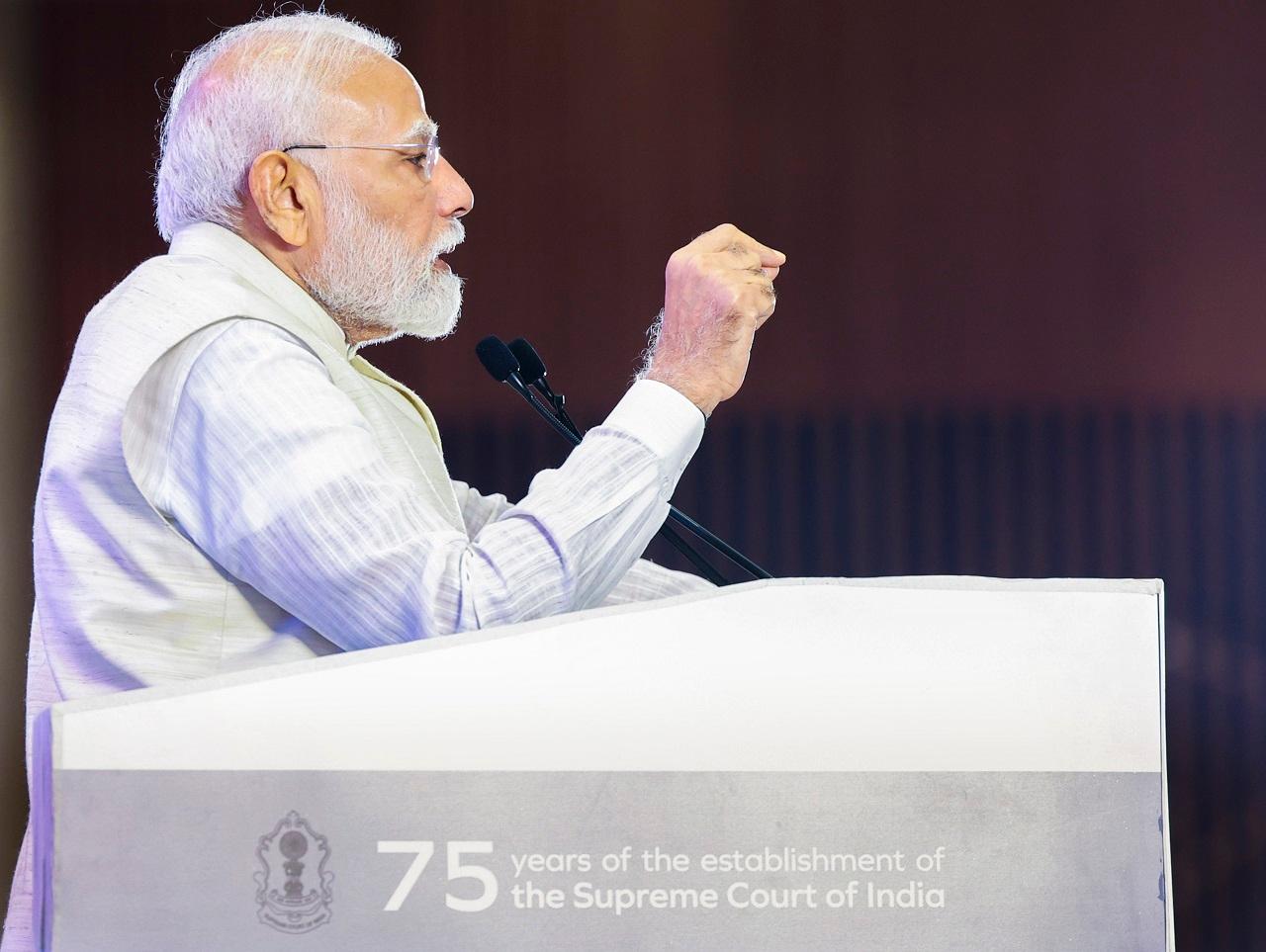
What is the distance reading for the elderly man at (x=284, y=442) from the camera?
92cm

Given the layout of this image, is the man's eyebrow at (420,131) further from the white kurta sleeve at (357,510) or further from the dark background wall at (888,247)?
the dark background wall at (888,247)

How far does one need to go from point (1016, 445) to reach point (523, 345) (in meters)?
2.49

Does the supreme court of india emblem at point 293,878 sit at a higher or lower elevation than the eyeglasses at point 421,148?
lower

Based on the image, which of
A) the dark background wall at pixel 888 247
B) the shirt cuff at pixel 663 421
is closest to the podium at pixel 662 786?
→ the shirt cuff at pixel 663 421

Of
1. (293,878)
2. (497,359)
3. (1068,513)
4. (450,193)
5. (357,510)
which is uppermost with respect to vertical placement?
(1068,513)

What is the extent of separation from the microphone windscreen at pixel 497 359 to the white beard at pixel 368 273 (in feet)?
0.25

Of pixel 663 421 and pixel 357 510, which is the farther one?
pixel 663 421

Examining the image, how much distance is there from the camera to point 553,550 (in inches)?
37.3

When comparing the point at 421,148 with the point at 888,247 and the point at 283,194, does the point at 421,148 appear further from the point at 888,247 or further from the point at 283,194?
the point at 888,247

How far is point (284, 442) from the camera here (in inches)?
37.2

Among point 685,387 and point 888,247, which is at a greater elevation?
point 888,247

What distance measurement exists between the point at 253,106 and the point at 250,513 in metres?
0.53

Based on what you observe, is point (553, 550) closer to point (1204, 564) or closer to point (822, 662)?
point (822, 662)

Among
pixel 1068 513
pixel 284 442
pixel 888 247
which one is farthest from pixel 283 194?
pixel 1068 513
